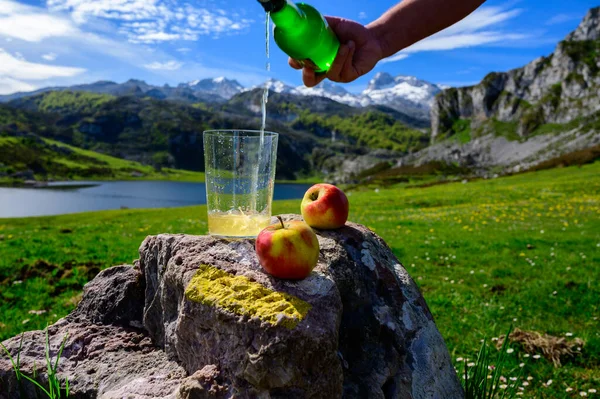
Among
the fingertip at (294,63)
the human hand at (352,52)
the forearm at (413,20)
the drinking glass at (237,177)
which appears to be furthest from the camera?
the fingertip at (294,63)

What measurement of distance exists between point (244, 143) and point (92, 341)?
261 centimetres

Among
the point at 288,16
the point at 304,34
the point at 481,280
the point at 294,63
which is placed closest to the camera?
the point at 288,16

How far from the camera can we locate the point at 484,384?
15.0 ft

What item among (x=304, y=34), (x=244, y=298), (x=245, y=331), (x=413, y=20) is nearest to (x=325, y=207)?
(x=244, y=298)

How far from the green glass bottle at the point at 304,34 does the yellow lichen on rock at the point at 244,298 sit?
2.73 m

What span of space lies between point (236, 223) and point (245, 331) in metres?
1.25

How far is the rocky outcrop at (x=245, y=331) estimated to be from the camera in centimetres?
308

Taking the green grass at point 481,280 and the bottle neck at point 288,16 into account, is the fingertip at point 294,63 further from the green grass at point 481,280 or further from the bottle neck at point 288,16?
the green grass at point 481,280

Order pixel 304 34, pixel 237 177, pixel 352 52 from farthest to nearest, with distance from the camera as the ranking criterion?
→ pixel 352 52
pixel 304 34
pixel 237 177

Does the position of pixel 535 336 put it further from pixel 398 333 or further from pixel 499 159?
pixel 499 159

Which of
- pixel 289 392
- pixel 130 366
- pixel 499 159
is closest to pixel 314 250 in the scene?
pixel 289 392

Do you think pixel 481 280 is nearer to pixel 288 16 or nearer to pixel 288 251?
pixel 288 16

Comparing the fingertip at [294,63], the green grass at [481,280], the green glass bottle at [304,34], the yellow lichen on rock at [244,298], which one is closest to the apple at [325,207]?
the yellow lichen on rock at [244,298]

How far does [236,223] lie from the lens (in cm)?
411
